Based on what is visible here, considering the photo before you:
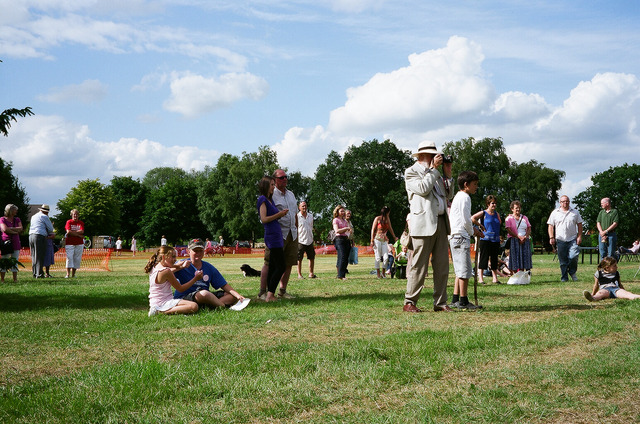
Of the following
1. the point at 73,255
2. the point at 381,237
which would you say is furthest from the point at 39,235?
the point at 381,237

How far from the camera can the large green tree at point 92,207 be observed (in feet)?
268

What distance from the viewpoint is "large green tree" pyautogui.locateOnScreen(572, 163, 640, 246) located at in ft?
211

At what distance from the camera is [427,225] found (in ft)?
26.1

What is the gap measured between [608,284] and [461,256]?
3.10 m

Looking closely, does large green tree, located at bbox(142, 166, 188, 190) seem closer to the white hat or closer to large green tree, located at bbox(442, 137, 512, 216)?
large green tree, located at bbox(442, 137, 512, 216)

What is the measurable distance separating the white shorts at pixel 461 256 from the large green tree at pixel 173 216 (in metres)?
79.5

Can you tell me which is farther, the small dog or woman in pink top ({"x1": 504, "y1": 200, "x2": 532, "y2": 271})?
the small dog

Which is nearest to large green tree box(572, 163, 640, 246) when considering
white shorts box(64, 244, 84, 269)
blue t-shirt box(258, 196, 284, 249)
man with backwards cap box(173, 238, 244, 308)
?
white shorts box(64, 244, 84, 269)

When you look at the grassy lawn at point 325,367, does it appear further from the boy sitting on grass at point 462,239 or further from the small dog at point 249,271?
the small dog at point 249,271

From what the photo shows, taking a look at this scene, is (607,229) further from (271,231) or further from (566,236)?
(271,231)

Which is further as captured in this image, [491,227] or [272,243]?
[491,227]

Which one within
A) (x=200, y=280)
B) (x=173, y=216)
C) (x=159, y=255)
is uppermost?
(x=173, y=216)

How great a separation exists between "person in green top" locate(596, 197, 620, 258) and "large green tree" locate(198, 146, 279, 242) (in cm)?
5744

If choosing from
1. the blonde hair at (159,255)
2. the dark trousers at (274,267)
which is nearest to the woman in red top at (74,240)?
the dark trousers at (274,267)
